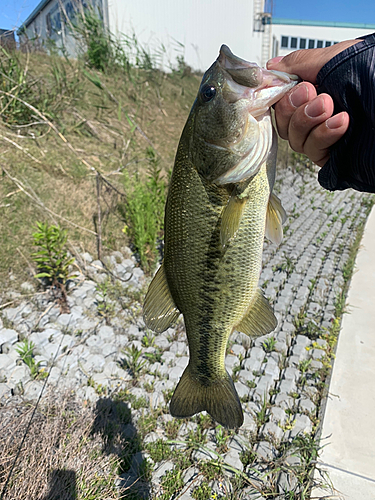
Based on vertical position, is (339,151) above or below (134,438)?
above

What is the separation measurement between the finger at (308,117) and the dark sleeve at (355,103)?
68 mm

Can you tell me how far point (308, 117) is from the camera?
147 cm

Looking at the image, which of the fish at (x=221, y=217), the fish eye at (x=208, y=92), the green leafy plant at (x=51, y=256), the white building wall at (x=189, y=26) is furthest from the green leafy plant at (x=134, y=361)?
the white building wall at (x=189, y=26)

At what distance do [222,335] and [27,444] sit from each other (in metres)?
1.60

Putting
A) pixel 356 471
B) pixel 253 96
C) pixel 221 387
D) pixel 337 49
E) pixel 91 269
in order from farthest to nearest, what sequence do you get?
pixel 91 269
pixel 356 471
pixel 221 387
pixel 337 49
pixel 253 96

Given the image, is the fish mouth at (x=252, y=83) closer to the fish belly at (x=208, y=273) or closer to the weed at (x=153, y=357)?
the fish belly at (x=208, y=273)

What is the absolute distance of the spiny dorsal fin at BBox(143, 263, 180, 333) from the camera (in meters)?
1.56

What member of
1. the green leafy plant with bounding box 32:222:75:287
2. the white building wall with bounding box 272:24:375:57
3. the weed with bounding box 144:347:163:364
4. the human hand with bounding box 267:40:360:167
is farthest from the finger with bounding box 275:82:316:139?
the white building wall with bounding box 272:24:375:57

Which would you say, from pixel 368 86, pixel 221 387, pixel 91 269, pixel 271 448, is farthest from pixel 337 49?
pixel 91 269

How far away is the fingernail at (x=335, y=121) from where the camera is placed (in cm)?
144

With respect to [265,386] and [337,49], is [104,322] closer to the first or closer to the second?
[265,386]

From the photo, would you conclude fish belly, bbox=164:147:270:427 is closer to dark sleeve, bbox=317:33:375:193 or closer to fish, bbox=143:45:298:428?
fish, bbox=143:45:298:428

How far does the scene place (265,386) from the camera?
10.9 ft

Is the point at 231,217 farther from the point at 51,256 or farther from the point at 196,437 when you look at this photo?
the point at 51,256
